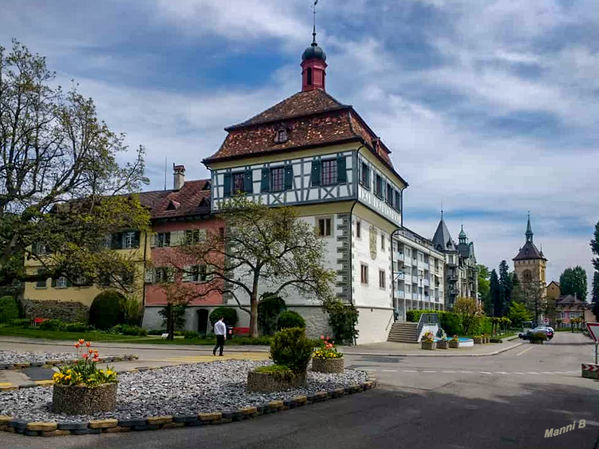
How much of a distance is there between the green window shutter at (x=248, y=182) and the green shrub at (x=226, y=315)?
7.70 metres

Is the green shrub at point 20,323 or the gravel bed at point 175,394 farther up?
the gravel bed at point 175,394

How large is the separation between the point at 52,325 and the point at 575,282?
164 m

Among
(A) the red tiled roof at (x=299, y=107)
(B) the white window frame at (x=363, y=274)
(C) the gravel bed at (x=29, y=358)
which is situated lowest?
(C) the gravel bed at (x=29, y=358)

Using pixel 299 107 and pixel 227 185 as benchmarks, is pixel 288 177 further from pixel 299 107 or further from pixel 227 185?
pixel 299 107

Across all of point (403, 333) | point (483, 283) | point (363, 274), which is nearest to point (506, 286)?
point (483, 283)

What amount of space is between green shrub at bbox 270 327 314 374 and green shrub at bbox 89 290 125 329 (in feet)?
98.7

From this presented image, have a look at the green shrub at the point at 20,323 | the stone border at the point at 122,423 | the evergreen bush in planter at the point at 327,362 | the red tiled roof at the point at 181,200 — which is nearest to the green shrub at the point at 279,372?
the stone border at the point at 122,423

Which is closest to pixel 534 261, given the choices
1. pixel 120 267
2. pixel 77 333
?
pixel 77 333

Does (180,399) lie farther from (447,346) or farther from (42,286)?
(42,286)

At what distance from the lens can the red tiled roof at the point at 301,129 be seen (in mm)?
34562

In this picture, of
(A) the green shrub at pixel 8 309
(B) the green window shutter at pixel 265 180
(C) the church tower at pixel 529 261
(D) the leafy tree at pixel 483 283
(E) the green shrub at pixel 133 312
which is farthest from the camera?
(C) the church tower at pixel 529 261

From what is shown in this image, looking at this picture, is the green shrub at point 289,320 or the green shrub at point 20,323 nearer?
the green shrub at point 289,320

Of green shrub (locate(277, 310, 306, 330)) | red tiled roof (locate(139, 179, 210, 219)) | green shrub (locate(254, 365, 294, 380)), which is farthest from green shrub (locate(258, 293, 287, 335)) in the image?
green shrub (locate(254, 365, 294, 380))

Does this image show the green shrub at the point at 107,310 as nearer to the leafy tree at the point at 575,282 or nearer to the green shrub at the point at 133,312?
the green shrub at the point at 133,312
